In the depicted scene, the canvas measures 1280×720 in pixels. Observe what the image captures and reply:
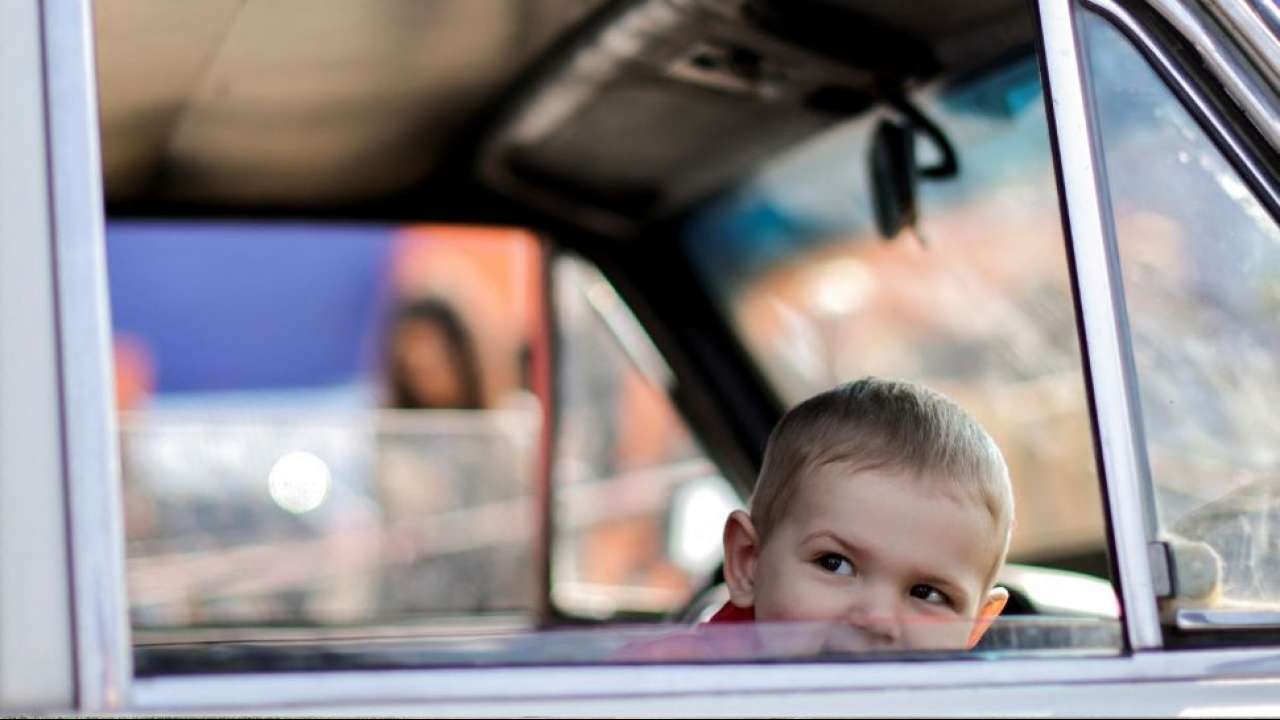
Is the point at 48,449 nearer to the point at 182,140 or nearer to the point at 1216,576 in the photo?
the point at 1216,576

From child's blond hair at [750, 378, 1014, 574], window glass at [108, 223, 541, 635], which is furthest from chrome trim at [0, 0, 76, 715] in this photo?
window glass at [108, 223, 541, 635]

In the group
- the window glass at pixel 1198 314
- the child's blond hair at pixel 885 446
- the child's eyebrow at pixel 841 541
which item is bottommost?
the child's eyebrow at pixel 841 541

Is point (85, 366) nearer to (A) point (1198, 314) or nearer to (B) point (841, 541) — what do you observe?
(B) point (841, 541)

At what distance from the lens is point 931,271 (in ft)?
10.4

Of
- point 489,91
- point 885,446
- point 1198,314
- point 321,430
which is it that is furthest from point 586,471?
point 321,430

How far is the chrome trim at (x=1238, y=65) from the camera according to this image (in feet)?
4.91

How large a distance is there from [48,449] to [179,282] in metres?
6.78

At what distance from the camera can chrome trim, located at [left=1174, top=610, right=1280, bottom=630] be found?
Answer: 135 centimetres

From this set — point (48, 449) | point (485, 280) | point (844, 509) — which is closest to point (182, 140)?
point (844, 509)

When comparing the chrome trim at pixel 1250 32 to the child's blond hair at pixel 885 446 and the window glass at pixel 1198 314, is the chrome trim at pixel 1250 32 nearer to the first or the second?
the window glass at pixel 1198 314

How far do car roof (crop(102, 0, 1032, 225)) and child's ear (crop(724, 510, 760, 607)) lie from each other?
818 millimetres

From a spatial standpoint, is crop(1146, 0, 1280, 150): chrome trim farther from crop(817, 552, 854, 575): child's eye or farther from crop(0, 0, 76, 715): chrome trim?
crop(0, 0, 76, 715): chrome trim

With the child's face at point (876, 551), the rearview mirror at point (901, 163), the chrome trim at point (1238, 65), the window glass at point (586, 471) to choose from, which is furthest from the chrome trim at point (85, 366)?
the window glass at point (586, 471)

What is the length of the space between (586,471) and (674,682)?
3269 millimetres
